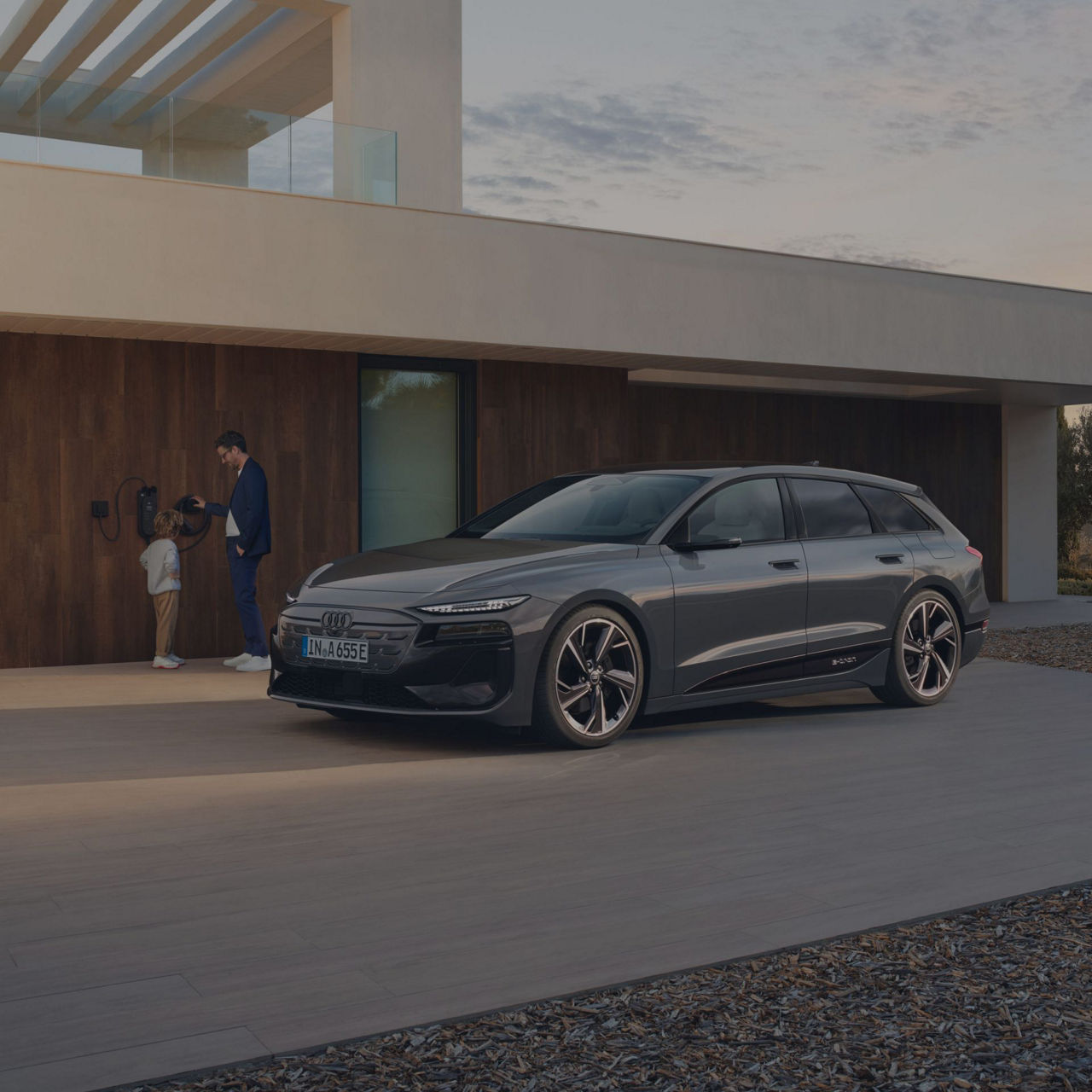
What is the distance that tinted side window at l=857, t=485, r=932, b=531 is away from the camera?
31.1ft

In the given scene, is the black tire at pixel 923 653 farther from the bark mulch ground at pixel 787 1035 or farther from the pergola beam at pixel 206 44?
the pergola beam at pixel 206 44

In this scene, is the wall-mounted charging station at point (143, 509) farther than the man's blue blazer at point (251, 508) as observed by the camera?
Yes

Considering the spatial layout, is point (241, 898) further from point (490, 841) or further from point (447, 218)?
point (447, 218)

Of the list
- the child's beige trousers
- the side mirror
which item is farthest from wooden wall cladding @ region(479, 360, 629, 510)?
the side mirror

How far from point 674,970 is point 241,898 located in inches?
62.2

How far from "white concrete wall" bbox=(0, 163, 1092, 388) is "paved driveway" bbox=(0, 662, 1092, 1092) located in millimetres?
3848

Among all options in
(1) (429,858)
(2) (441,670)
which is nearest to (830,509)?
(2) (441,670)

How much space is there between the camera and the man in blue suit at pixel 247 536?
11391 millimetres

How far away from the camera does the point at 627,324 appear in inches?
529

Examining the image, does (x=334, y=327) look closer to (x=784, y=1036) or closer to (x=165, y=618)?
(x=165, y=618)

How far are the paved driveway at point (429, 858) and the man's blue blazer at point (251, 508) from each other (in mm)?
2676

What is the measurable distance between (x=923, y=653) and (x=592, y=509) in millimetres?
2564

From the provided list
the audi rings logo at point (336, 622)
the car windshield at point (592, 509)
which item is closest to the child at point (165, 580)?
the car windshield at point (592, 509)

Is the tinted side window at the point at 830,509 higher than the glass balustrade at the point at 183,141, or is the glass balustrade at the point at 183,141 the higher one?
the glass balustrade at the point at 183,141
